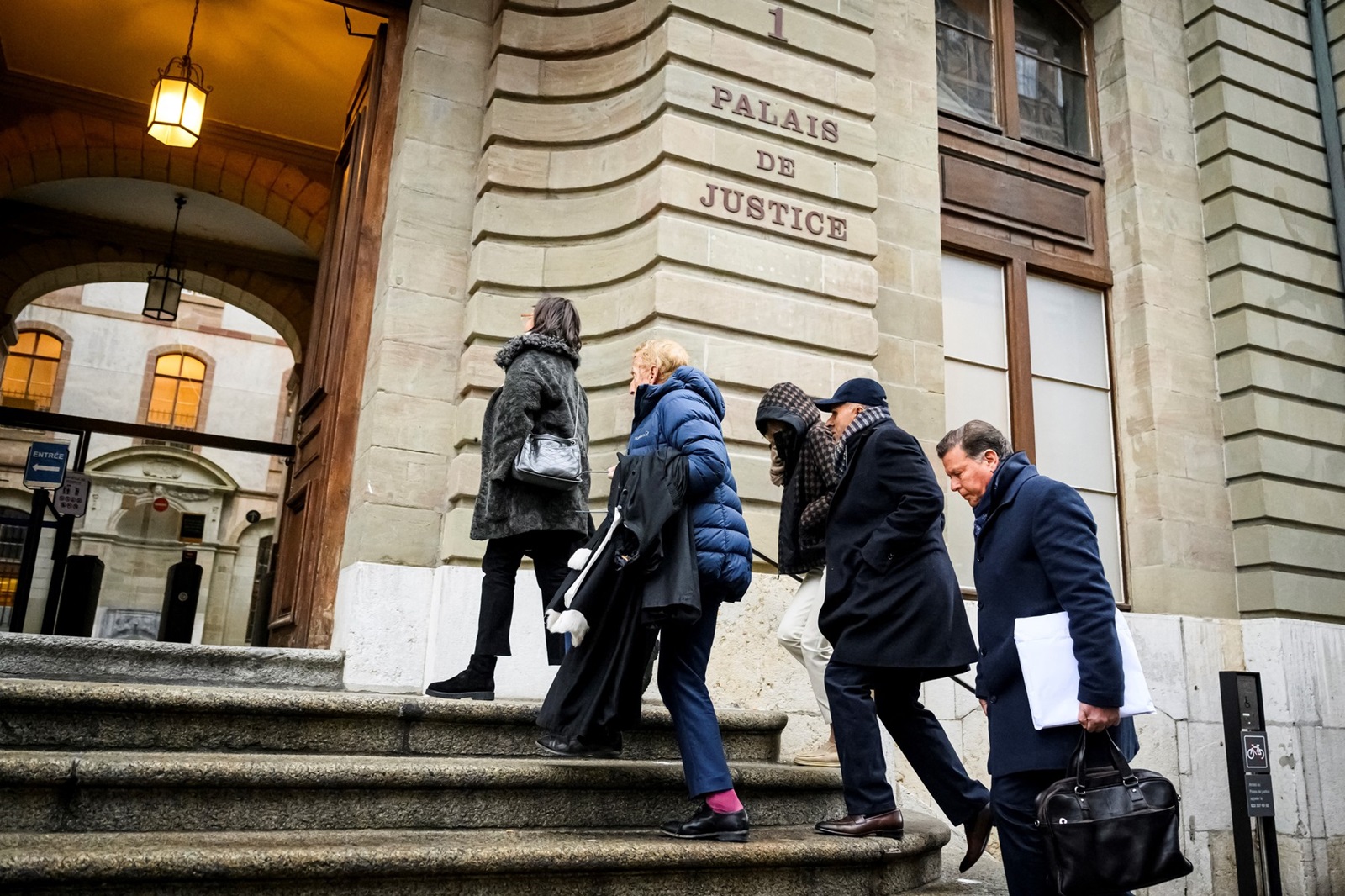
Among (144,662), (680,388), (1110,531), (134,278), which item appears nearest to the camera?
(680,388)

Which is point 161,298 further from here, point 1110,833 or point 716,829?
point 1110,833

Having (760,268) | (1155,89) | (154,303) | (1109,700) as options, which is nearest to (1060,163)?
(1155,89)

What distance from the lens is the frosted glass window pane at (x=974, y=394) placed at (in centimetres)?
876

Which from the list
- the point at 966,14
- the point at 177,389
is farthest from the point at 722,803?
the point at 177,389

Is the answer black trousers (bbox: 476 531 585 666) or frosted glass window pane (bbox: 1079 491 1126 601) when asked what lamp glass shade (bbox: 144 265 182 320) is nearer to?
black trousers (bbox: 476 531 585 666)

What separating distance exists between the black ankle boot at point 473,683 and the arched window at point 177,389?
30.0m

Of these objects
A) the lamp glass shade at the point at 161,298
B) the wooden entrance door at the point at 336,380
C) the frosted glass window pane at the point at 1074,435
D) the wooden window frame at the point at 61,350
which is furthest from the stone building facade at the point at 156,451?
the frosted glass window pane at the point at 1074,435

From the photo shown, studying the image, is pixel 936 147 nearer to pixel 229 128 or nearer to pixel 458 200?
pixel 458 200

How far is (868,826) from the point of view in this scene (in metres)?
4.30

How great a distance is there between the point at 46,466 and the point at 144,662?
28.2 ft

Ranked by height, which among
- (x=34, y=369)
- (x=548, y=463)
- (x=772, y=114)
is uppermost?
(x=34, y=369)

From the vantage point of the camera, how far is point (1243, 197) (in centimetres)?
979

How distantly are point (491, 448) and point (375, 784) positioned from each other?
1721mm

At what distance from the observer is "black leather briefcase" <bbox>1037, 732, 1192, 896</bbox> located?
315cm
